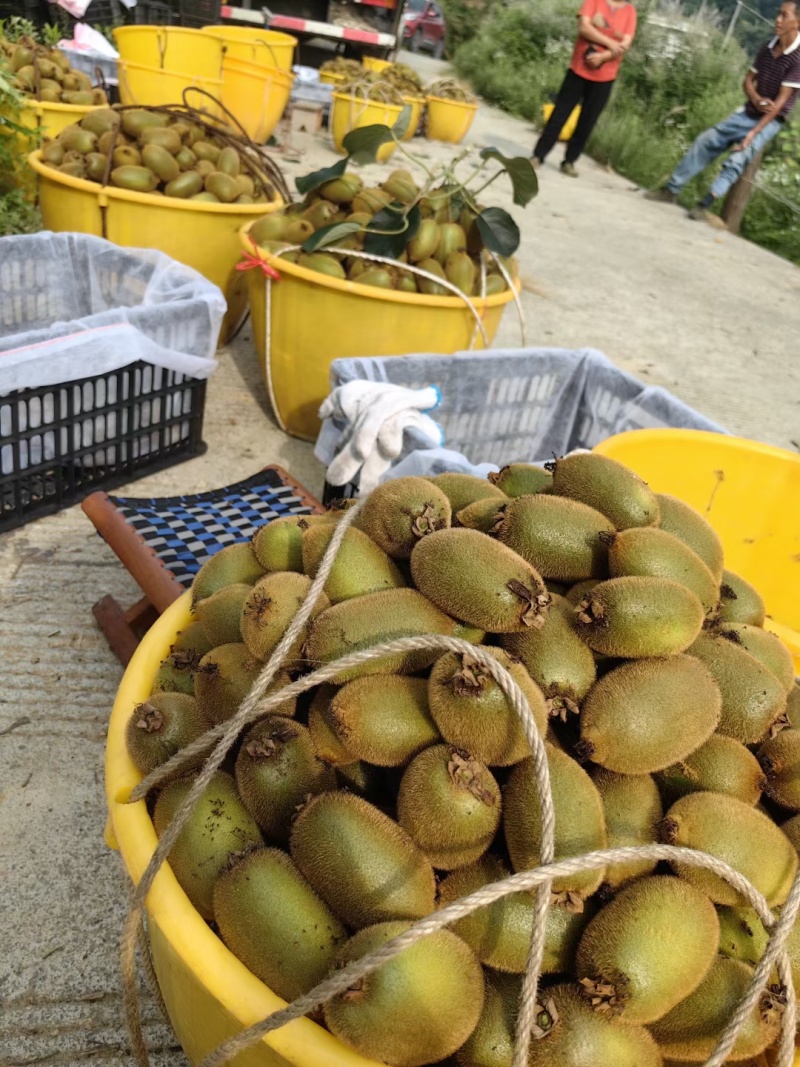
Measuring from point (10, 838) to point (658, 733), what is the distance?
56.1 inches

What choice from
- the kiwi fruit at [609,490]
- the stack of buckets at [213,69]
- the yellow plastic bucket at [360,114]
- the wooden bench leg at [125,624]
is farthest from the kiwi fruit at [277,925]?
the yellow plastic bucket at [360,114]

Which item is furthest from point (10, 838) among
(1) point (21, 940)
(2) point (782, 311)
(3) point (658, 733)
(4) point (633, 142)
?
(4) point (633, 142)

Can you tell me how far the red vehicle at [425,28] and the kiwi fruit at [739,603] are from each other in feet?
64.6

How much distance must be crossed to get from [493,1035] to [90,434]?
2.34 m

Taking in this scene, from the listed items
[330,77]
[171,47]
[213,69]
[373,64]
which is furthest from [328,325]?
[373,64]

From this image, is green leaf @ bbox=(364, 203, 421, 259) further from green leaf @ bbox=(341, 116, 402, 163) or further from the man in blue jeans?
the man in blue jeans

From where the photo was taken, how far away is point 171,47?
6672mm

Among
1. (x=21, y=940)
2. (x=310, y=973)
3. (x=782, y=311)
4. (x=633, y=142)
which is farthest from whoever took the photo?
(x=633, y=142)

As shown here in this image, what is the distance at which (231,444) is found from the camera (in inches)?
133

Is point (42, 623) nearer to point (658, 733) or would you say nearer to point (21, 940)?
point (21, 940)

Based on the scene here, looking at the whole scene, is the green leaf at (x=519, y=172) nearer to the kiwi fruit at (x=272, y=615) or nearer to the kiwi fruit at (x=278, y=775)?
the kiwi fruit at (x=272, y=615)

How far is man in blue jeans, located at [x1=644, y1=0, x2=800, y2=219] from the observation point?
780cm

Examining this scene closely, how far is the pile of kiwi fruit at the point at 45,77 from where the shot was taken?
4.41 meters

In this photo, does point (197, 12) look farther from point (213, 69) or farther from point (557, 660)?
point (557, 660)
